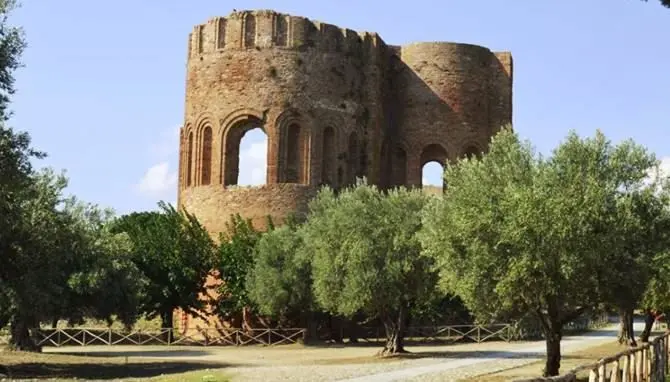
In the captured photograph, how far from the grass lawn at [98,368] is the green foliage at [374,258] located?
513 centimetres

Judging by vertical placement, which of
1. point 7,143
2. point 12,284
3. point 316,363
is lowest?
point 316,363

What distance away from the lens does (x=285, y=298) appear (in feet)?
121

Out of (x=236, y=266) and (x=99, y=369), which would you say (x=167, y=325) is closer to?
(x=236, y=266)

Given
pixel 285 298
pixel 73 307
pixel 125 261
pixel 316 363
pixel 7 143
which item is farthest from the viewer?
pixel 285 298

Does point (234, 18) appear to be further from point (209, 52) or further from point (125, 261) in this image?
point (125, 261)

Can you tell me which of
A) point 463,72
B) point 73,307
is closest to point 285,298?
point 73,307

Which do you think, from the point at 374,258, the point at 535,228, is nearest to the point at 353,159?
the point at 374,258

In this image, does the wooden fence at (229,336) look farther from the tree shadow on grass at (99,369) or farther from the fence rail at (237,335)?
the tree shadow on grass at (99,369)

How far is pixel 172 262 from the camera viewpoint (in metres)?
39.4

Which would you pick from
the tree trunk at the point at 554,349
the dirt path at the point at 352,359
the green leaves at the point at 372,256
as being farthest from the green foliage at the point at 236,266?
the tree trunk at the point at 554,349

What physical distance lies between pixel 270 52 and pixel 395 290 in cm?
1624

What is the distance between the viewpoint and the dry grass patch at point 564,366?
21469mm

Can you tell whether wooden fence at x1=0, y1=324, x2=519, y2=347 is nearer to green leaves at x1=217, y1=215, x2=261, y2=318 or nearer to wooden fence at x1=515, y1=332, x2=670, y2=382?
green leaves at x1=217, y1=215, x2=261, y2=318

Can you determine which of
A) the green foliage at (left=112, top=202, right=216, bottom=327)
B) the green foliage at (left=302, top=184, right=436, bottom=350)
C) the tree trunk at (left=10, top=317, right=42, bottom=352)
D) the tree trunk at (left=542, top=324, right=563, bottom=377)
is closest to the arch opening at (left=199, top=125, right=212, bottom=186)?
the green foliage at (left=112, top=202, right=216, bottom=327)
